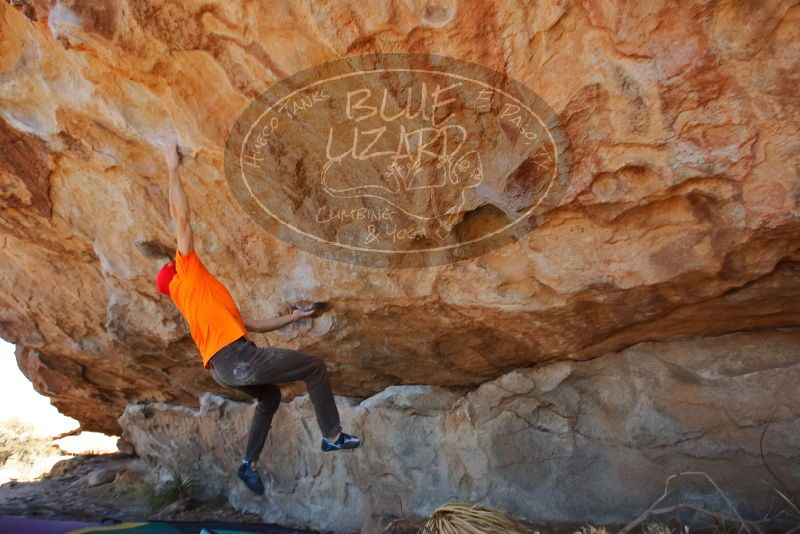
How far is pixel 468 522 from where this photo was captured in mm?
3150

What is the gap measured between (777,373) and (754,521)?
0.70m

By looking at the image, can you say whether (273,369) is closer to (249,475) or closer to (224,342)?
(224,342)

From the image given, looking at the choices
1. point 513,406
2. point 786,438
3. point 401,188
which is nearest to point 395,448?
point 513,406

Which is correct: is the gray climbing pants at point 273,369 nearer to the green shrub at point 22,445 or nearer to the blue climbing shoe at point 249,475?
the blue climbing shoe at point 249,475

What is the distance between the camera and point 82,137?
4016 mm

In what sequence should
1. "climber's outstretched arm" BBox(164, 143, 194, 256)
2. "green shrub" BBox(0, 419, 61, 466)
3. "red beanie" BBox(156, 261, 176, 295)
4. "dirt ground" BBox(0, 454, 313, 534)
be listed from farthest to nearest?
"green shrub" BBox(0, 419, 61, 466) < "dirt ground" BBox(0, 454, 313, 534) < "red beanie" BBox(156, 261, 176, 295) < "climber's outstretched arm" BBox(164, 143, 194, 256)

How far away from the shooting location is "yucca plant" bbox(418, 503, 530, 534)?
312 cm

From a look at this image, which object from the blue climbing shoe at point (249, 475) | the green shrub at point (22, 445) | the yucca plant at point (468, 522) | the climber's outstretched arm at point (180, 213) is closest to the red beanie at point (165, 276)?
the climber's outstretched arm at point (180, 213)

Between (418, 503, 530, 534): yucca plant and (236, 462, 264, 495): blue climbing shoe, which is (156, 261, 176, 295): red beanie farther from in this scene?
(418, 503, 530, 534): yucca plant

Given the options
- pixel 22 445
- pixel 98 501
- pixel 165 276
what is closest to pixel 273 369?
pixel 165 276

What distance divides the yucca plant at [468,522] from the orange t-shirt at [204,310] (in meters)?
1.24

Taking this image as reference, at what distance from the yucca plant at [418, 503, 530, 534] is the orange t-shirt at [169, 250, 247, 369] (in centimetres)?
124

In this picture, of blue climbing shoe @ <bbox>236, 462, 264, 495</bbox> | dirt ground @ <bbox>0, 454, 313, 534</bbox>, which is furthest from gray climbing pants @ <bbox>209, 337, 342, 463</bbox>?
dirt ground @ <bbox>0, 454, 313, 534</bbox>

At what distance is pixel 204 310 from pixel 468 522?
5.06ft
